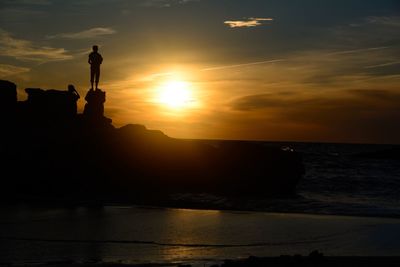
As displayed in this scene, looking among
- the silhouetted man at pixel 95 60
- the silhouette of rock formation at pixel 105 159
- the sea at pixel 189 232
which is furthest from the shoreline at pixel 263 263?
the silhouetted man at pixel 95 60

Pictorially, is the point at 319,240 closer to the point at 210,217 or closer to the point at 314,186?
the point at 210,217

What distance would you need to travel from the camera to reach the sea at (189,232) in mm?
14344

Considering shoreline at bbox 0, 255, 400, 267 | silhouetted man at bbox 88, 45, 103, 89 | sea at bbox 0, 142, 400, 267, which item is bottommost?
sea at bbox 0, 142, 400, 267

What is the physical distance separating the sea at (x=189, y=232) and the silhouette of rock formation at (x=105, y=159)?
419 cm

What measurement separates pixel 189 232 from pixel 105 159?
581 inches

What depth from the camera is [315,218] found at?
23.9 m

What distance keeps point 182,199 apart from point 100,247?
14.6 meters

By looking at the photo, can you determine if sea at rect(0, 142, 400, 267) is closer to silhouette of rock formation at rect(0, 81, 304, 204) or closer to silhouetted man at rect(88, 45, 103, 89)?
silhouette of rock formation at rect(0, 81, 304, 204)

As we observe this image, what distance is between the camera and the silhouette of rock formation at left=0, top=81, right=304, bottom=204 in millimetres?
30469

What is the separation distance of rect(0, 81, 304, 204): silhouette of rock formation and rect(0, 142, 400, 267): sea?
4.19 metres

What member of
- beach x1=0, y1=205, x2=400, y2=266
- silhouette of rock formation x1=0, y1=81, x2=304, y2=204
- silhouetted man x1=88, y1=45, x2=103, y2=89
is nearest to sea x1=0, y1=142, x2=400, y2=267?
beach x1=0, y1=205, x2=400, y2=266

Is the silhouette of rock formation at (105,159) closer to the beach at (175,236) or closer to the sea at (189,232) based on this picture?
the sea at (189,232)

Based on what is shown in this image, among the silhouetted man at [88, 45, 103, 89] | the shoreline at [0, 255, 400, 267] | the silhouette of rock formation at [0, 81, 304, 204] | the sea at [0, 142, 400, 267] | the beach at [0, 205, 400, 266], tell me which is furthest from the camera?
the silhouetted man at [88, 45, 103, 89]

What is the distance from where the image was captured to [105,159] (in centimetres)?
3191
